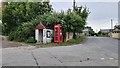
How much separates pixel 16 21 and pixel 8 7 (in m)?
2.74

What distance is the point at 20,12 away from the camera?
138ft

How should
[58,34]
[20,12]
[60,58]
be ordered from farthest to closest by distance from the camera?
[20,12] → [58,34] → [60,58]

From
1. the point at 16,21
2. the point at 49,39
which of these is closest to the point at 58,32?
the point at 49,39

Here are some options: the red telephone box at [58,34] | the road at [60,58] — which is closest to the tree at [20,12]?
the red telephone box at [58,34]

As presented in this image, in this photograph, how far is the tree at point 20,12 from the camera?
42125mm

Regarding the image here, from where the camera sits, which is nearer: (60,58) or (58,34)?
(60,58)

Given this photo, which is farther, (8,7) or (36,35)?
(8,7)

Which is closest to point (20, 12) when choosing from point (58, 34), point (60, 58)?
point (58, 34)

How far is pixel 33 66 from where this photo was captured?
10.7m

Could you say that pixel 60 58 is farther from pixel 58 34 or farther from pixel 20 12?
pixel 20 12

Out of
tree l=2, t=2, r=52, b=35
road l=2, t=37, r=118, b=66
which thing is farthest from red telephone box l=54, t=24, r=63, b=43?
road l=2, t=37, r=118, b=66

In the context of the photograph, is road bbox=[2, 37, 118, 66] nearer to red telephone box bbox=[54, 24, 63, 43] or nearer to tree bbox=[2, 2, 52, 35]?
red telephone box bbox=[54, 24, 63, 43]

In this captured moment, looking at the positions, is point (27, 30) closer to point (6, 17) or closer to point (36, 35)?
point (36, 35)

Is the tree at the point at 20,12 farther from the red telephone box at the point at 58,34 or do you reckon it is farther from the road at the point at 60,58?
the road at the point at 60,58
